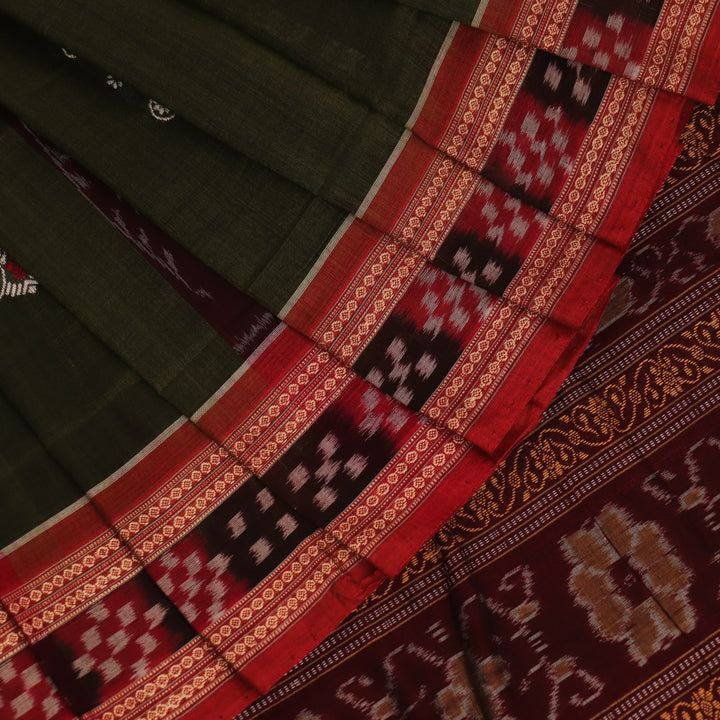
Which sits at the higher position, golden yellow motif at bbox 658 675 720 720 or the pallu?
the pallu

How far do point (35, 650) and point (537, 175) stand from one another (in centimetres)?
82

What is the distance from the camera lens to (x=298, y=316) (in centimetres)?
97

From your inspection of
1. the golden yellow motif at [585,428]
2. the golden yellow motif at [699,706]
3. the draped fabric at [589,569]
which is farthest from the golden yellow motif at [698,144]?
the golden yellow motif at [699,706]

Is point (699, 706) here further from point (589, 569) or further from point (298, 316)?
point (298, 316)

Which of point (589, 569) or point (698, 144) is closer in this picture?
point (589, 569)

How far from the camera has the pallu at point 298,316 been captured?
92 cm

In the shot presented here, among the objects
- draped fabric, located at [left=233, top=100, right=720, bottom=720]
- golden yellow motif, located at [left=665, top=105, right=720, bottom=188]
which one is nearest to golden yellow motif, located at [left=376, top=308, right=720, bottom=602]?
draped fabric, located at [left=233, top=100, right=720, bottom=720]

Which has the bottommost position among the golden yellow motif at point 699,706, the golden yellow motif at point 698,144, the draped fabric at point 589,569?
the golden yellow motif at point 699,706

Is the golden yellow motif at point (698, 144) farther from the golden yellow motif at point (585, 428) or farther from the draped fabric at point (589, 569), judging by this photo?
the golden yellow motif at point (585, 428)

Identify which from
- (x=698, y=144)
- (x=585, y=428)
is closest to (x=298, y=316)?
(x=585, y=428)

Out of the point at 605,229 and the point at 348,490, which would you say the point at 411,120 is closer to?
the point at 605,229

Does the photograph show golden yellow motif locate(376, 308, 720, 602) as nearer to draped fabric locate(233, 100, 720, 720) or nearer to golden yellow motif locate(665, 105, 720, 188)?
draped fabric locate(233, 100, 720, 720)

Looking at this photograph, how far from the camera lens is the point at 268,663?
0.92 m

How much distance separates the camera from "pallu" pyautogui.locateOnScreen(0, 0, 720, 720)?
36.3 inches
